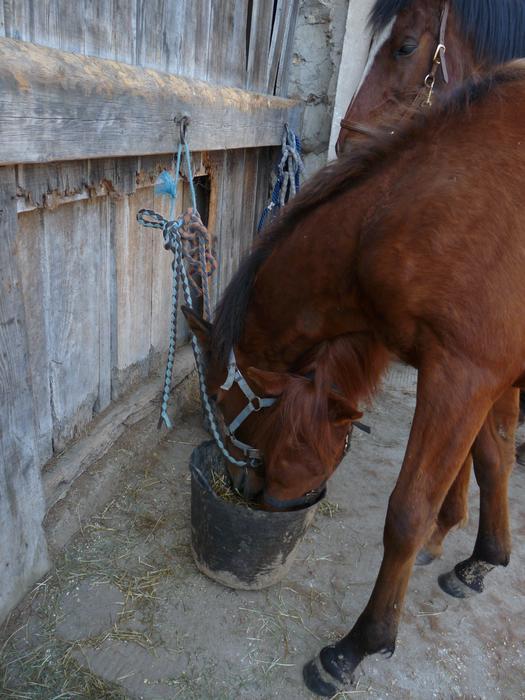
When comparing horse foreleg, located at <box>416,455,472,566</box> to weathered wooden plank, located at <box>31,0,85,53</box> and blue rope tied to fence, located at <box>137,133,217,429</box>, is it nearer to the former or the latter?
blue rope tied to fence, located at <box>137,133,217,429</box>

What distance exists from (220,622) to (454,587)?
96 cm

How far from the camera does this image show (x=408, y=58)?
2637mm

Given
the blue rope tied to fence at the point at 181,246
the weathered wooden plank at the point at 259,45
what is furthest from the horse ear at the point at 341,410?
the weathered wooden plank at the point at 259,45

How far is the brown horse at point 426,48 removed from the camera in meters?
2.54

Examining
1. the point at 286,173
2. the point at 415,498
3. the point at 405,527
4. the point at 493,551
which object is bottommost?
the point at 493,551

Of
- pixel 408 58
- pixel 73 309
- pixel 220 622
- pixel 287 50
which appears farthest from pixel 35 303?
pixel 287 50

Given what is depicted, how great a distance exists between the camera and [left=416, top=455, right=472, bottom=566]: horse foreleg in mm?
2172

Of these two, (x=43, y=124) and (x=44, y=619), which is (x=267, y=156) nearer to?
(x=43, y=124)

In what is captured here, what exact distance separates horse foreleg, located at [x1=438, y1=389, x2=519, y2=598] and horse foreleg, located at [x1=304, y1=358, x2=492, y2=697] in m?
0.55

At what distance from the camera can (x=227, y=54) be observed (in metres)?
2.73

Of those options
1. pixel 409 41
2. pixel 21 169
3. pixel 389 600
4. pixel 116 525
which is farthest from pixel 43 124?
pixel 409 41

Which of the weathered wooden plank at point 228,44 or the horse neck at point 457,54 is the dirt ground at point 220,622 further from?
the horse neck at point 457,54

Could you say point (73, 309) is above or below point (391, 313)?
below

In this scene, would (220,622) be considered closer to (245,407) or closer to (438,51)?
(245,407)
